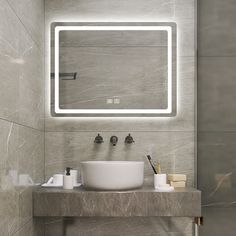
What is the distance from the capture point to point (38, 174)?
2.87 meters

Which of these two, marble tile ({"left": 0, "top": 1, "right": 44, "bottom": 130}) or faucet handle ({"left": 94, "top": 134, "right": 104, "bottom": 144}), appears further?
faucet handle ({"left": 94, "top": 134, "right": 104, "bottom": 144})

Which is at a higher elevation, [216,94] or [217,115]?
[216,94]

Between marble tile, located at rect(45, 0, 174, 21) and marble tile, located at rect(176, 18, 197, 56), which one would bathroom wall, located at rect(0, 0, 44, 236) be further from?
marble tile, located at rect(176, 18, 197, 56)

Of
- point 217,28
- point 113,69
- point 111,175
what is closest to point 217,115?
point 217,28

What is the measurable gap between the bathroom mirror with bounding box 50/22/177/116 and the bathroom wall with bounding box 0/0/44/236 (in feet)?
0.57

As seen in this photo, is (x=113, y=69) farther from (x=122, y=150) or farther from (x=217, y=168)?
(x=217, y=168)

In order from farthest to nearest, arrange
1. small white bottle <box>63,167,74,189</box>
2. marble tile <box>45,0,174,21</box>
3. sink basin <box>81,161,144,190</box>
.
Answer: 1. marble tile <box>45,0,174,21</box>
2. small white bottle <box>63,167,74,189</box>
3. sink basin <box>81,161,144,190</box>

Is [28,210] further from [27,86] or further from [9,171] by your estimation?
[27,86]

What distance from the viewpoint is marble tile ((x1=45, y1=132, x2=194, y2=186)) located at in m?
3.11

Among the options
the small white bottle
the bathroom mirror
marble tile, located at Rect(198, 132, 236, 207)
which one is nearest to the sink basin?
the small white bottle

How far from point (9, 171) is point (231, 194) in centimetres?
111

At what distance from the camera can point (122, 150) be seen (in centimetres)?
312

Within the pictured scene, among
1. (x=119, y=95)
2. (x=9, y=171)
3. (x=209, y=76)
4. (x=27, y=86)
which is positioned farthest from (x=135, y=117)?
(x=9, y=171)

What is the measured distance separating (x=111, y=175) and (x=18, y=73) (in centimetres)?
84
